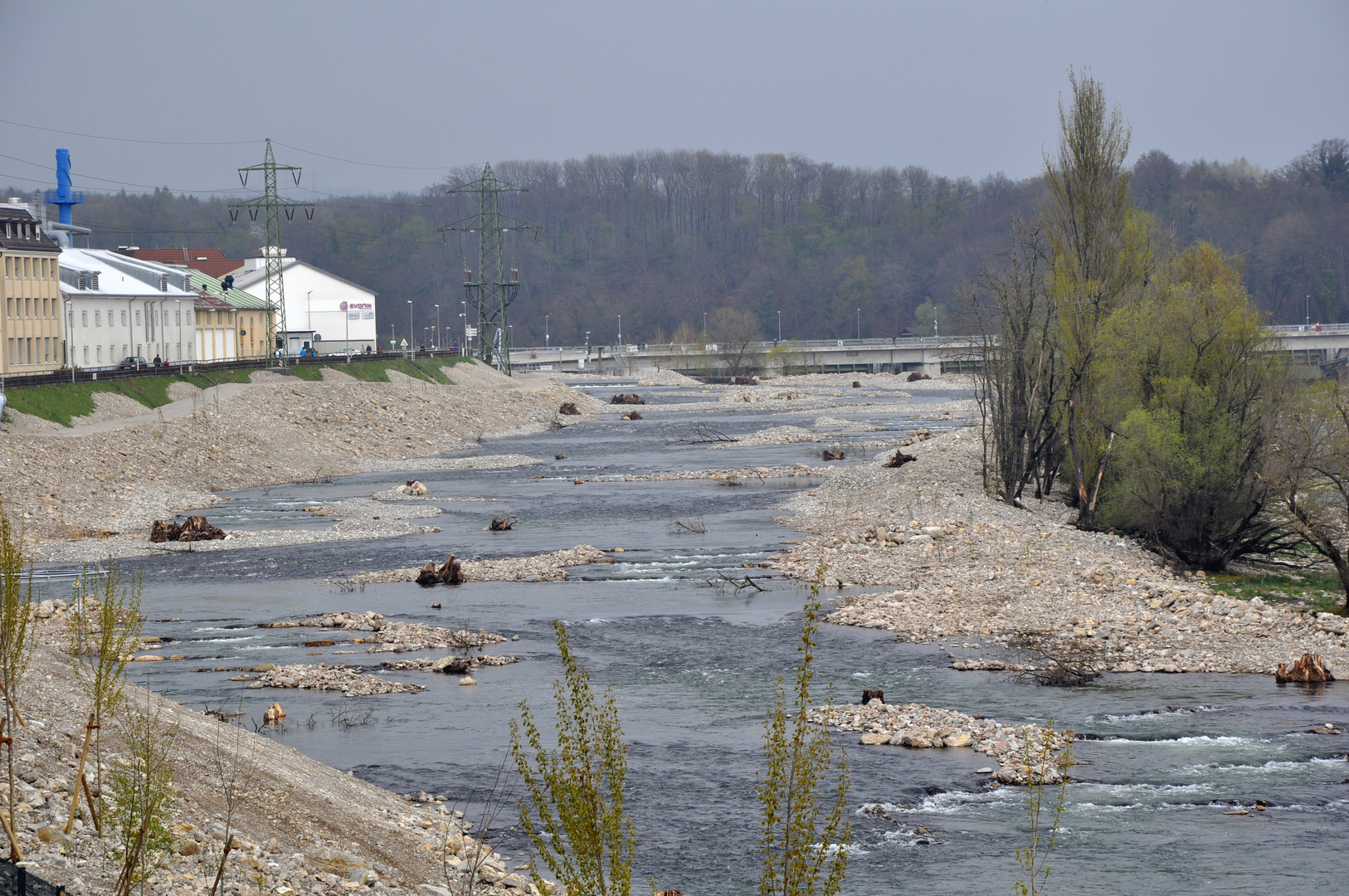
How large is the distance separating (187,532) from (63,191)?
93.3 m

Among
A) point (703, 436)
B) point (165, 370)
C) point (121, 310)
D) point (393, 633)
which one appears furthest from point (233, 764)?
point (121, 310)

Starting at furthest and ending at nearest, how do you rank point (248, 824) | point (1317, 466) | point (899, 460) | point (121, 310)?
point (121, 310), point (899, 460), point (1317, 466), point (248, 824)

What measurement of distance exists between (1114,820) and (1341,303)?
7073 inches

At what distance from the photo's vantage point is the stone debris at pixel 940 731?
766 inches

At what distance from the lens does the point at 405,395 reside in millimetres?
91875

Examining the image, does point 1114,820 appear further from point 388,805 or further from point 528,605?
point 528,605

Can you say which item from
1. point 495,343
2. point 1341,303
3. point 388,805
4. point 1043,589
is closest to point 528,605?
point 1043,589

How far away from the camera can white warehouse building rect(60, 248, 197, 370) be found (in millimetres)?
82875

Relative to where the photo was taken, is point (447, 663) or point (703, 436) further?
point (703, 436)

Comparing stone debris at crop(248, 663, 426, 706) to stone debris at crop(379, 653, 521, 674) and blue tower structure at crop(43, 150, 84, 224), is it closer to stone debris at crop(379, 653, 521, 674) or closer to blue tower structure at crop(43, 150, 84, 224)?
stone debris at crop(379, 653, 521, 674)

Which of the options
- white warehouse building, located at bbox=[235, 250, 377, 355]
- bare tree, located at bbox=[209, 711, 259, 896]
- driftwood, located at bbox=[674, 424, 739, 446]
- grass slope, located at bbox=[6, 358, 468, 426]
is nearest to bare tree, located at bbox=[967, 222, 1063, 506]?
bare tree, located at bbox=[209, 711, 259, 896]

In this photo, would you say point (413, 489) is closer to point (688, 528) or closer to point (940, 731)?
point (688, 528)

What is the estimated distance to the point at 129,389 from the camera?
6588 cm

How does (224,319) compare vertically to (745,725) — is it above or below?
above
